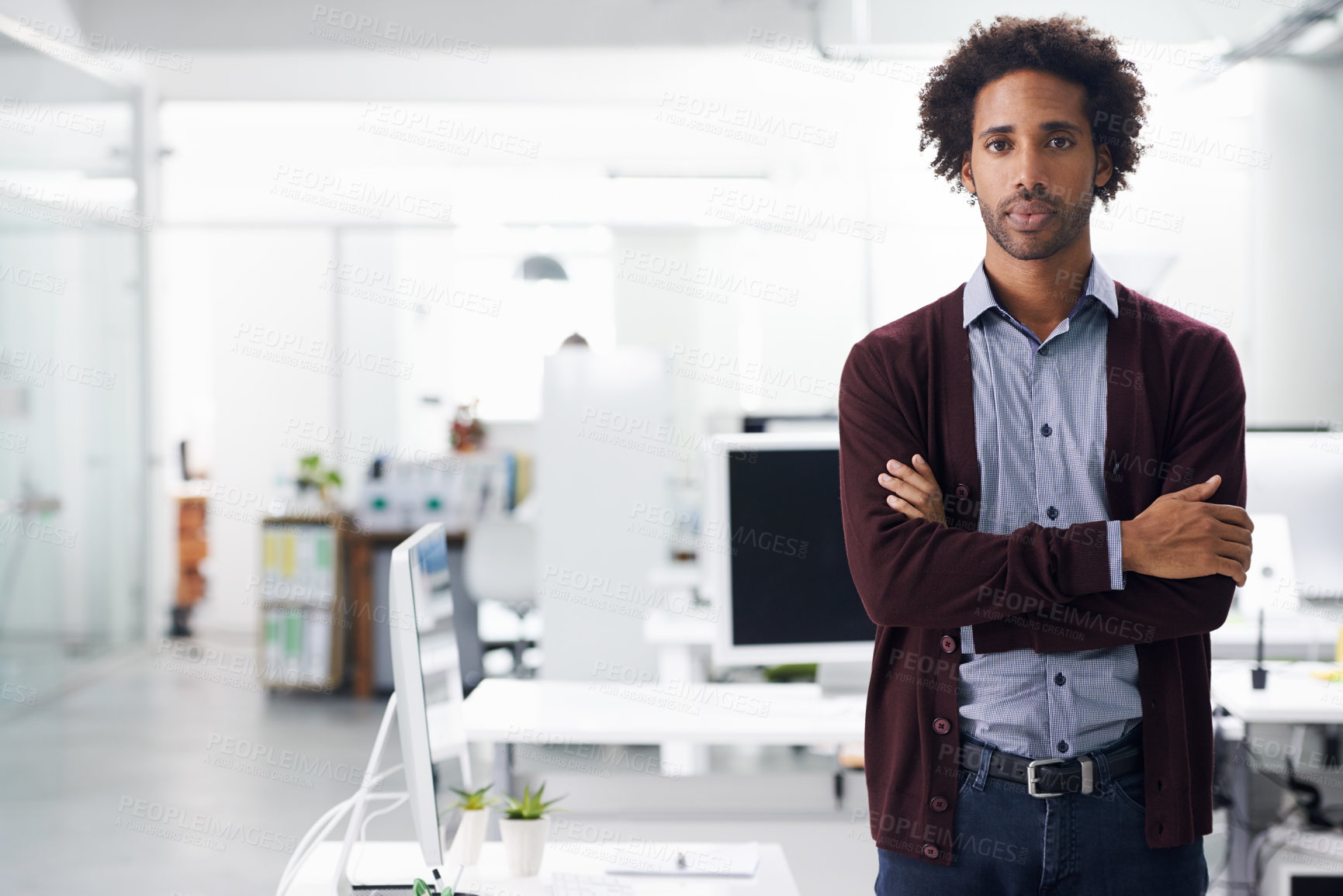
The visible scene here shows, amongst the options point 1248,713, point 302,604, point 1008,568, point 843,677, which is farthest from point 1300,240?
point 302,604

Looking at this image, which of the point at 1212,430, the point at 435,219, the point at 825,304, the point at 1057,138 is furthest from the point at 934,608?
the point at 435,219

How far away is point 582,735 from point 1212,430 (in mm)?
1365

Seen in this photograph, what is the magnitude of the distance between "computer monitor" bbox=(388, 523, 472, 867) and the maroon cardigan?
0.59 metres

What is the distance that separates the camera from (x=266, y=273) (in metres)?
7.43

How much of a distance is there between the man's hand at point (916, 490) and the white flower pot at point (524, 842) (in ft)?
2.41

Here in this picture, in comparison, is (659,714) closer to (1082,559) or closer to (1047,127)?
(1082,559)

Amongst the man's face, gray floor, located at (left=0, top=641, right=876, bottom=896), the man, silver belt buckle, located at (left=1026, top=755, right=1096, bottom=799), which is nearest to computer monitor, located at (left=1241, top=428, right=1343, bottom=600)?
gray floor, located at (left=0, top=641, right=876, bottom=896)

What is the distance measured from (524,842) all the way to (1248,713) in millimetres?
1681

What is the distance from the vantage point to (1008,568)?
54.7 inches

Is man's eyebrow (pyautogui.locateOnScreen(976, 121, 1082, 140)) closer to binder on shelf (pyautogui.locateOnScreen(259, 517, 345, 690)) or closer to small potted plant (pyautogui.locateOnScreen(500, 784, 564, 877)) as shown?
small potted plant (pyautogui.locateOnScreen(500, 784, 564, 877))

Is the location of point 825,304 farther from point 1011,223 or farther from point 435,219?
point 1011,223

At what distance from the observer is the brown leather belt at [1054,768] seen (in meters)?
1.35

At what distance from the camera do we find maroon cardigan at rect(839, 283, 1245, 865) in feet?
4.55

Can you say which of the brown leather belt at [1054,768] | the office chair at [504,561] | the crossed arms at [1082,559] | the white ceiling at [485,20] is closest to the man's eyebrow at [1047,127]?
the crossed arms at [1082,559]
